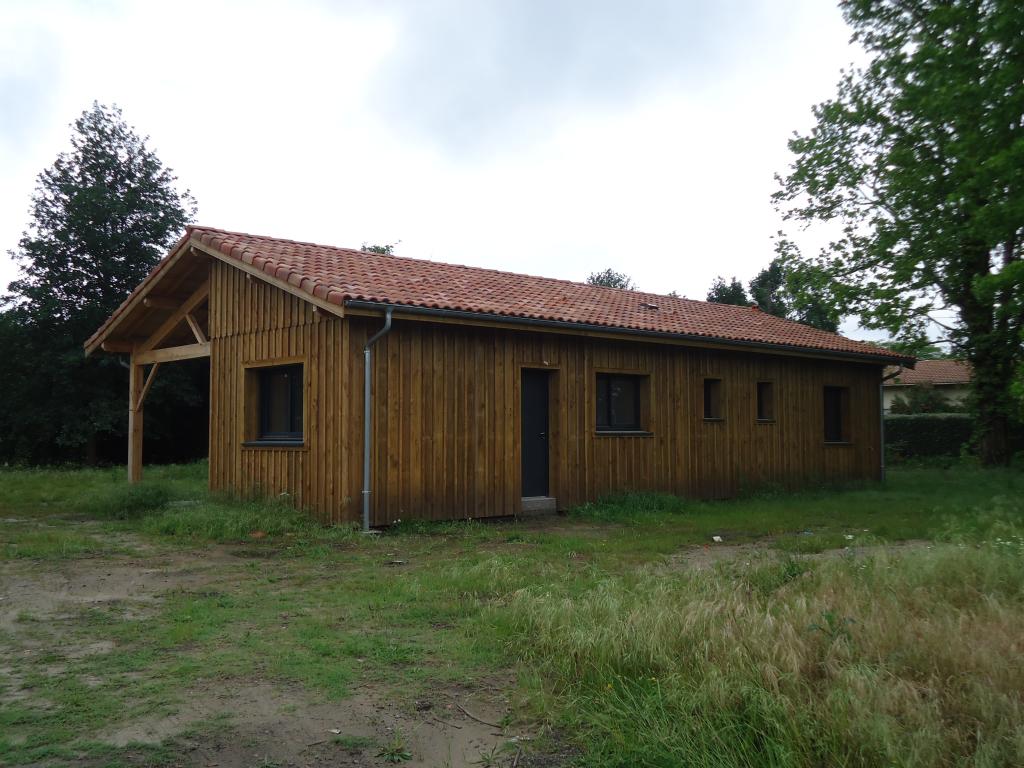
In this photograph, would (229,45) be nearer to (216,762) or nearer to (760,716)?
(216,762)

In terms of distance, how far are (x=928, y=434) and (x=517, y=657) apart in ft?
90.9

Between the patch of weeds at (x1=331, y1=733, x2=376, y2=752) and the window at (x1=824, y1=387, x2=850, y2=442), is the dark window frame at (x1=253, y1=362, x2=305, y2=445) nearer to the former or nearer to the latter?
the patch of weeds at (x1=331, y1=733, x2=376, y2=752)

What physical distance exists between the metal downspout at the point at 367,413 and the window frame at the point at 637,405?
4.06 metres

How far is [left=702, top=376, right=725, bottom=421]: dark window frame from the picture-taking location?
15.1 metres

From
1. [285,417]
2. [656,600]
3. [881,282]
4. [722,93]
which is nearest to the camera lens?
[656,600]

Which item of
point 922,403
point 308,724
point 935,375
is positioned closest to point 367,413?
point 308,724

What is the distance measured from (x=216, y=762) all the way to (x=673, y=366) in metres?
11.8

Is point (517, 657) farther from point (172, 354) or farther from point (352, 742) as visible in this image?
point (172, 354)

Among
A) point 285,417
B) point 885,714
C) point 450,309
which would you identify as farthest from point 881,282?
point 885,714

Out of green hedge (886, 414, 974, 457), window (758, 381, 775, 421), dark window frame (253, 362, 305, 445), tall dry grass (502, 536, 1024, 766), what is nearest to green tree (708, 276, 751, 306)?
green hedge (886, 414, 974, 457)

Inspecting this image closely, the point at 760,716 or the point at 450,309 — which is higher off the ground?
the point at 450,309

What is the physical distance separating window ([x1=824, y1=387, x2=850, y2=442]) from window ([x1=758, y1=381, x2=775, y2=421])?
2.42 metres

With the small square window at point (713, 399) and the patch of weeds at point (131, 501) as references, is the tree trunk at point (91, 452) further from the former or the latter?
the small square window at point (713, 399)

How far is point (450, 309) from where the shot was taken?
422 inches
